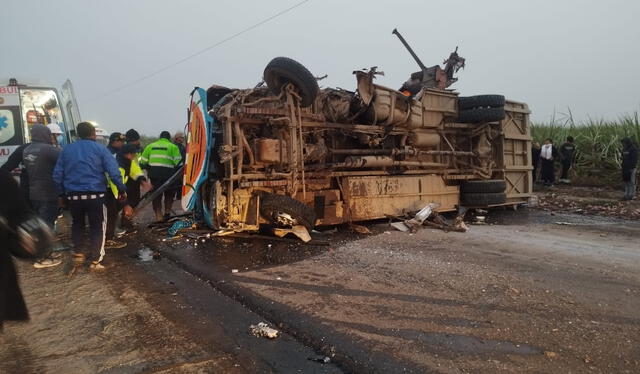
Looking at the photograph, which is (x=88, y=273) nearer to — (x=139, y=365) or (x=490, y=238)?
(x=139, y=365)

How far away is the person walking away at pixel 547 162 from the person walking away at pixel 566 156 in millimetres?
248

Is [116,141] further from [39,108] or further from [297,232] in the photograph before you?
[297,232]

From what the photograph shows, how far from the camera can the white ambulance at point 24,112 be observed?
26.7ft

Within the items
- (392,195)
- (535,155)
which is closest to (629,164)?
(535,155)

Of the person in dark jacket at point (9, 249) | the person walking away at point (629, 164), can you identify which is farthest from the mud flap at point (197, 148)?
the person walking away at point (629, 164)

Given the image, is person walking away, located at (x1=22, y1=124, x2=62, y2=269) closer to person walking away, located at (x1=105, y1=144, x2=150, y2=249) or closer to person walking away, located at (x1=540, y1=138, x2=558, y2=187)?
person walking away, located at (x1=105, y1=144, x2=150, y2=249)

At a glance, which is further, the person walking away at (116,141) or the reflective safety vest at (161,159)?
the reflective safety vest at (161,159)

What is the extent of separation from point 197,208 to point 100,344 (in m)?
3.98

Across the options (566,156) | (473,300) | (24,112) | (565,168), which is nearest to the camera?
(473,300)

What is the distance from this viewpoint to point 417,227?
21.1 ft

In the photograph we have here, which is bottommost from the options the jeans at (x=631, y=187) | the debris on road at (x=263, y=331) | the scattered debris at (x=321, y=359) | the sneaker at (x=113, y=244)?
the scattered debris at (x=321, y=359)

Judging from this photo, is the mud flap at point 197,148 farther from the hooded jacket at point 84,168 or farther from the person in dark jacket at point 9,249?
the person in dark jacket at point 9,249

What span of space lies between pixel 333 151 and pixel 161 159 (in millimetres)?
3109

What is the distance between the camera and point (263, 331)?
2.80m
